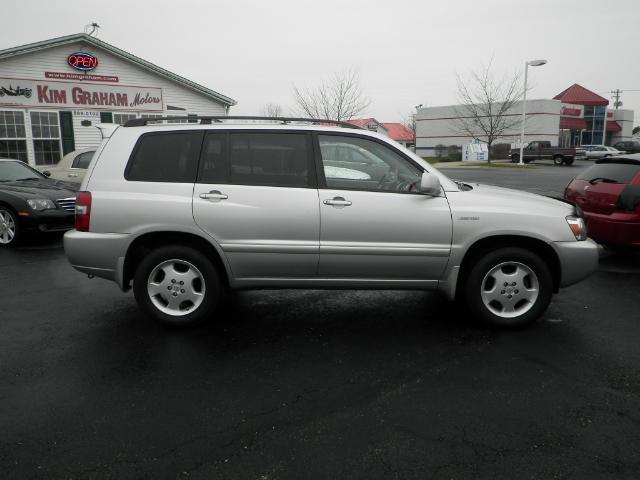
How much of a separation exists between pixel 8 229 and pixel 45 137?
10.4 m

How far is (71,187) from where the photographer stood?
9.27 meters

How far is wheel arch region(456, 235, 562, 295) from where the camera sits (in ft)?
14.7

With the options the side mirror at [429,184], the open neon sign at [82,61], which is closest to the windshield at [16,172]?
the side mirror at [429,184]

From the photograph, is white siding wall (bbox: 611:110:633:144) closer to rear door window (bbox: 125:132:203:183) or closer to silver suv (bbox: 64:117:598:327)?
silver suv (bbox: 64:117:598:327)

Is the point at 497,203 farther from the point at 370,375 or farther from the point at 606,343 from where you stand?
the point at 370,375

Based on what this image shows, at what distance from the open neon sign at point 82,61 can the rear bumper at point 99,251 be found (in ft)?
51.3

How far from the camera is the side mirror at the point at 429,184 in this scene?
4160 millimetres

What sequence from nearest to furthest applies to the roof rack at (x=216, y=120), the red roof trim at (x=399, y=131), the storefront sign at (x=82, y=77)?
the roof rack at (x=216, y=120) < the storefront sign at (x=82, y=77) < the red roof trim at (x=399, y=131)

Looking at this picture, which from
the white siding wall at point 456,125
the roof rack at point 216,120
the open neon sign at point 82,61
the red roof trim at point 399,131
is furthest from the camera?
the red roof trim at point 399,131

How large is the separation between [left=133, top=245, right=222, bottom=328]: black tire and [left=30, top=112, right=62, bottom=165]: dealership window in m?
15.3

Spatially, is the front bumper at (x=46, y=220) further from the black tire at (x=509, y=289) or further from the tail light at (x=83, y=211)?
the black tire at (x=509, y=289)

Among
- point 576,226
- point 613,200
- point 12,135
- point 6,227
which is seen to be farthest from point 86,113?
point 576,226

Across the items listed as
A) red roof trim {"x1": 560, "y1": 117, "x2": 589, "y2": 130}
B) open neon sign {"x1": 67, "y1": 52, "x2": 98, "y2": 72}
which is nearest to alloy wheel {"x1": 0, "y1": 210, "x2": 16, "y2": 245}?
open neon sign {"x1": 67, "y1": 52, "x2": 98, "y2": 72}

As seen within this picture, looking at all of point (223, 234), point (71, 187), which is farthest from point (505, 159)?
point (223, 234)
